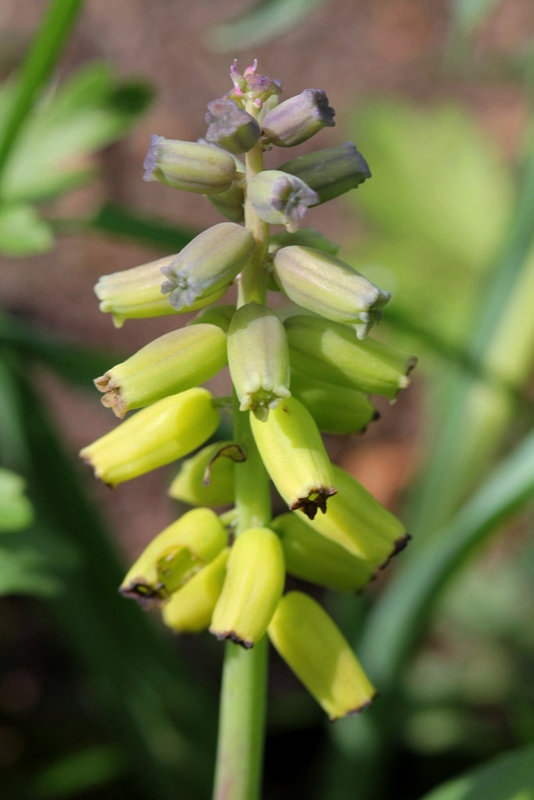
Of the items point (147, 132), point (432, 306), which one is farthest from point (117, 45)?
point (432, 306)

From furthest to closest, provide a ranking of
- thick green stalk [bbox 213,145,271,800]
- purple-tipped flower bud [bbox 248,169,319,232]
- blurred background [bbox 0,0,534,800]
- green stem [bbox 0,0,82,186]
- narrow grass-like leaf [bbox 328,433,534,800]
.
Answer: blurred background [bbox 0,0,534,800]
narrow grass-like leaf [bbox 328,433,534,800]
green stem [bbox 0,0,82,186]
thick green stalk [bbox 213,145,271,800]
purple-tipped flower bud [bbox 248,169,319,232]

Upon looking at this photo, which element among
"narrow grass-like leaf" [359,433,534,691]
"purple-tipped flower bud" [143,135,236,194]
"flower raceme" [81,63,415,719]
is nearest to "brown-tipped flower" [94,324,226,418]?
"flower raceme" [81,63,415,719]

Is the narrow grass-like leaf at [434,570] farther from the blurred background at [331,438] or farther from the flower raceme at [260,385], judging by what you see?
the flower raceme at [260,385]

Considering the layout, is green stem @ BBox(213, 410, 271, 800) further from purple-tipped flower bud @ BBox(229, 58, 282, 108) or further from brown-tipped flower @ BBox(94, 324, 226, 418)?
purple-tipped flower bud @ BBox(229, 58, 282, 108)

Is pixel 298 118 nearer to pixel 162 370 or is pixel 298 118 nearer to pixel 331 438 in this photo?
pixel 162 370

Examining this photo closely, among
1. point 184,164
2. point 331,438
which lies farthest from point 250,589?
point 331,438

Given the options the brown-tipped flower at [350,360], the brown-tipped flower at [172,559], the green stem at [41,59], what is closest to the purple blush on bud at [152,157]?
the brown-tipped flower at [350,360]
